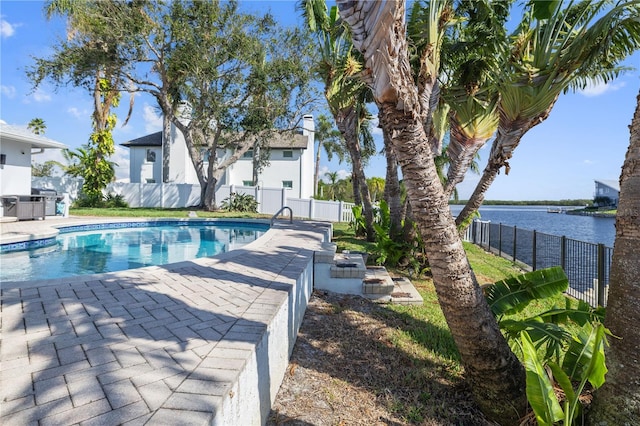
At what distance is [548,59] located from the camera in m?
5.89

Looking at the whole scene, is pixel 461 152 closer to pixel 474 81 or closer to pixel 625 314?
pixel 474 81

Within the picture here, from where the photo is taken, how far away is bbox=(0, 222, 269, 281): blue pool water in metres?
8.75

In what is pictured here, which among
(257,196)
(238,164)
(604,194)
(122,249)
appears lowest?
(122,249)

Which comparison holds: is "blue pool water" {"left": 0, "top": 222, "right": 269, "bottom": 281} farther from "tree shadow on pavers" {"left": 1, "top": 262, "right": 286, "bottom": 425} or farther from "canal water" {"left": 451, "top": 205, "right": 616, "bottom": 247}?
"canal water" {"left": 451, "top": 205, "right": 616, "bottom": 247}

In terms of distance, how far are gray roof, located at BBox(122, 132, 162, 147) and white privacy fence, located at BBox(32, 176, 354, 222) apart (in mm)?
7730

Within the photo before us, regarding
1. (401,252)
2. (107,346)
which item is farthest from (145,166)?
(107,346)

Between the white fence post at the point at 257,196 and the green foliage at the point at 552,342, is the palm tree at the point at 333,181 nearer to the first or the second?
the white fence post at the point at 257,196

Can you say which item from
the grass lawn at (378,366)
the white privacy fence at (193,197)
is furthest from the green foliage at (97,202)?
the grass lawn at (378,366)

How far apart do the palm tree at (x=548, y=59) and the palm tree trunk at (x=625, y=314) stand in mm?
3557

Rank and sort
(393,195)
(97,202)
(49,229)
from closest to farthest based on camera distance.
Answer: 1. (393,195)
2. (49,229)
3. (97,202)

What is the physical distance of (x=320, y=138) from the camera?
39438mm

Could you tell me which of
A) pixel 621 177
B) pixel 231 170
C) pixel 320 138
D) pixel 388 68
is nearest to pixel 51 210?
pixel 231 170

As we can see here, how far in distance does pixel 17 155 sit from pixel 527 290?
2183 centimetres

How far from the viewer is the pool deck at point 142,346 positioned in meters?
2.21
